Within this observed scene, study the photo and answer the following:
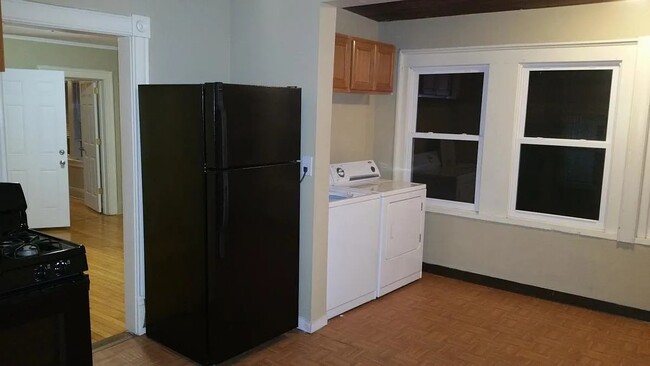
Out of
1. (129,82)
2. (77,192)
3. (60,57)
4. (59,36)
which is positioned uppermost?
(59,36)

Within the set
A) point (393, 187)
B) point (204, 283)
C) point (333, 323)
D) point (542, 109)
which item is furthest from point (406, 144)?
point (204, 283)

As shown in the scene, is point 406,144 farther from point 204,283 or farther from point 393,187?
point 204,283

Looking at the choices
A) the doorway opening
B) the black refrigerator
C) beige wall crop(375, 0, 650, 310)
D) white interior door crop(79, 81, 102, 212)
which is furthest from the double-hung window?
white interior door crop(79, 81, 102, 212)

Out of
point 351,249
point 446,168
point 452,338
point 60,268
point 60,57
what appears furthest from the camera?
point 60,57

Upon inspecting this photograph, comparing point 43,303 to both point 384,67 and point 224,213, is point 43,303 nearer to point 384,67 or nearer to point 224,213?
point 224,213

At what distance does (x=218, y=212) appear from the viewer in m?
2.84

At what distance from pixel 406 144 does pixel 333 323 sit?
2140mm

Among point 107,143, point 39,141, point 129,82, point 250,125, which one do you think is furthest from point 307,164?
point 107,143

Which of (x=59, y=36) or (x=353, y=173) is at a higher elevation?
(x=59, y=36)

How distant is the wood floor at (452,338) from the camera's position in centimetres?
319

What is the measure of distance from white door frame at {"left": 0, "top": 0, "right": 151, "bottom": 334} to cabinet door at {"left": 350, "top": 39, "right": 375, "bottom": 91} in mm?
1801

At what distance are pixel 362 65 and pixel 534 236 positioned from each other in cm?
213

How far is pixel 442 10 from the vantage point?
4391 mm

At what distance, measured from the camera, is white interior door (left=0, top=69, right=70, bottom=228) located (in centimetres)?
603
